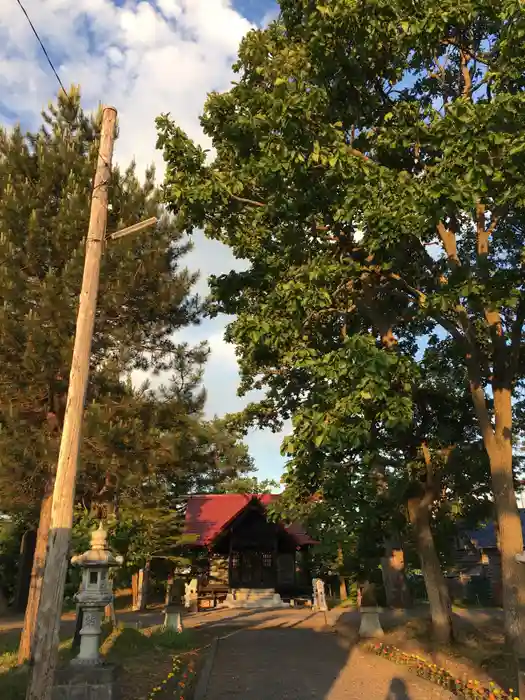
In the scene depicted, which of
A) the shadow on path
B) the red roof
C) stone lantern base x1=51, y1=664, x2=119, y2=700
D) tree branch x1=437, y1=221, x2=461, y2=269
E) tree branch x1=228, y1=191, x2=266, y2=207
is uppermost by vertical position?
tree branch x1=228, y1=191, x2=266, y2=207

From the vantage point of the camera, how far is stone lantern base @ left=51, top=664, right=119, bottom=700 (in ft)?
23.6

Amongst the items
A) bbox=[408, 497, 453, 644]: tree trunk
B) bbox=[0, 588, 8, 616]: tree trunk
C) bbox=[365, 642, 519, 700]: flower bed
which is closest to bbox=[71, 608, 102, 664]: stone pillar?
bbox=[365, 642, 519, 700]: flower bed

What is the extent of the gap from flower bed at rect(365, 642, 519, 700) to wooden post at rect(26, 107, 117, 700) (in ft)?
16.2

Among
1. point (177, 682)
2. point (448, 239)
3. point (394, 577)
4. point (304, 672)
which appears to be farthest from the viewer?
point (394, 577)

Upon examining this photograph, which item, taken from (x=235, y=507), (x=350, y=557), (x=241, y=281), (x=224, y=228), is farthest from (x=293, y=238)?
(x=235, y=507)

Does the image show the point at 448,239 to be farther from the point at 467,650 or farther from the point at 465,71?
the point at 467,650

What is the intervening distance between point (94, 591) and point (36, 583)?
3.98 metres

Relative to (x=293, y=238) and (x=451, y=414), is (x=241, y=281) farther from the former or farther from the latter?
(x=451, y=414)

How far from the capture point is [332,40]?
9805 millimetres

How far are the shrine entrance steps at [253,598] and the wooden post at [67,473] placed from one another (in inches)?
889

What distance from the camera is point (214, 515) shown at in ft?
103

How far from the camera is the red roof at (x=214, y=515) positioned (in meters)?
28.7

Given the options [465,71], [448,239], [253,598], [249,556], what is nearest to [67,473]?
[448,239]

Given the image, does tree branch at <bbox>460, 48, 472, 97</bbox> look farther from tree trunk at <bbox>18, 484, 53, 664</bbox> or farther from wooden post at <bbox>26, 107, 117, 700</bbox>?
tree trunk at <bbox>18, 484, 53, 664</bbox>
